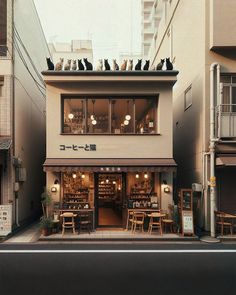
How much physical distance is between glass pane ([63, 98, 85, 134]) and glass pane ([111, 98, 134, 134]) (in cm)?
155

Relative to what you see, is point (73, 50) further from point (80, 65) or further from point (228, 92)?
point (228, 92)

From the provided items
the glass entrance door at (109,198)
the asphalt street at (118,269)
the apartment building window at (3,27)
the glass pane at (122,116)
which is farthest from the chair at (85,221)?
the apartment building window at (3,27)

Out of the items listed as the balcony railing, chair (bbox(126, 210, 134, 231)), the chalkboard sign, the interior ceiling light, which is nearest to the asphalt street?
the chalkboard sign

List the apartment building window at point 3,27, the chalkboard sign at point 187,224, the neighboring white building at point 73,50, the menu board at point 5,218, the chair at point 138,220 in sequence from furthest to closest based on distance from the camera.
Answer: the neighboring white building at point 73,50 → the apartment building window at point 3,27 → the chair at point 138,220 → the chalkboard sign at point 187,224 → the menu board at point 5,218

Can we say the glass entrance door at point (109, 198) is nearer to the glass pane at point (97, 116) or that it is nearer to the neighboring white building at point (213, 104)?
the glass pane at point (97, 116)

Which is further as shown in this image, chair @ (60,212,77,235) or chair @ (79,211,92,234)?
chair @ (79,211,92,234)

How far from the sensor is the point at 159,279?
774cm

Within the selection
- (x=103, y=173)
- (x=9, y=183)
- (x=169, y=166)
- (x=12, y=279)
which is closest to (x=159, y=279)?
(x=12, y=279)

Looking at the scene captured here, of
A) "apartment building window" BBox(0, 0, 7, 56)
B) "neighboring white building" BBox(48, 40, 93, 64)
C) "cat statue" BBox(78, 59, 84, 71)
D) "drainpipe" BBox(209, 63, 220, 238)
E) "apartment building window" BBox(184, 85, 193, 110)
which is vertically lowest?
"drainpipe" BBox(209, 63, 220, 238)

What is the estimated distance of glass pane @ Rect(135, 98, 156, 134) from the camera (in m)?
14.7

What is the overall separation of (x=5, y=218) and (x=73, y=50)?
36.5m

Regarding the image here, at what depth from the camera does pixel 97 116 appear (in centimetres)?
1458

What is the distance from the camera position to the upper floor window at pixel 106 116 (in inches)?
571

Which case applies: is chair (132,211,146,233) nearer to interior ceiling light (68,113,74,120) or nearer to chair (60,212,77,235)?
chair (60,212,77,235)
